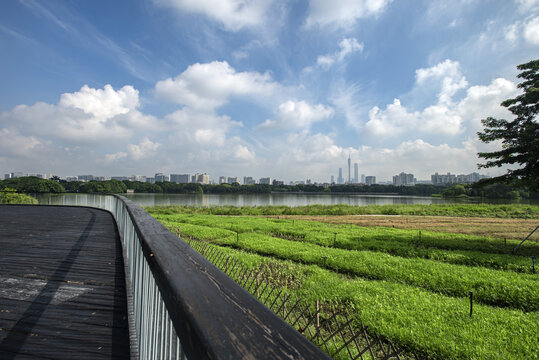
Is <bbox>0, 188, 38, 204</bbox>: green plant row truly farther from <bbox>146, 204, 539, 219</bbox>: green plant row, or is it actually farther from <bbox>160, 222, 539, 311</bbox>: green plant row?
<bbox>160, 222, 539, 311</bbox>: green plant row

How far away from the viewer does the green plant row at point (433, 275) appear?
633 centimetres

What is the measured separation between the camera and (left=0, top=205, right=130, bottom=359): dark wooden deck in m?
1.88

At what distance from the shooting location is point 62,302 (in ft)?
8.32

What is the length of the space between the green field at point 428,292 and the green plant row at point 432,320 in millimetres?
13

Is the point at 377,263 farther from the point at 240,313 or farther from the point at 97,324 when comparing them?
the point at 240,313

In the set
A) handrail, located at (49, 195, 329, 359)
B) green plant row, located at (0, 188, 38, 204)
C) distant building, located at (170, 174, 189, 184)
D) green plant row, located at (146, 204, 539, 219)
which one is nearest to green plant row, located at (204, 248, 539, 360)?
handrail, located at (49, 195, 329, 359)

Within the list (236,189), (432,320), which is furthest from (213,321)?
(236,189)

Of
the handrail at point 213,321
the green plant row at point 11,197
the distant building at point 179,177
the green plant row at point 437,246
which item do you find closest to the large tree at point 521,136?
the green plant row at point 437,246

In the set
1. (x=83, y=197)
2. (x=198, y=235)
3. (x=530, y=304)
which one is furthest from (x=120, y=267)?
(x=83, y=197)

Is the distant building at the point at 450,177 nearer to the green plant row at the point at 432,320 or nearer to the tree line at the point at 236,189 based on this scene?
the tree line at the point at 236,189

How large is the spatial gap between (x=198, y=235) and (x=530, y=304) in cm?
1235

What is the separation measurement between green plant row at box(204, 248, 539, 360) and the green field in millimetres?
13

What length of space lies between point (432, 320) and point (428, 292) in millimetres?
1761

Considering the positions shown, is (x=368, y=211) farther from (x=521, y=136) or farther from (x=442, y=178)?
(x=442, y=178)
